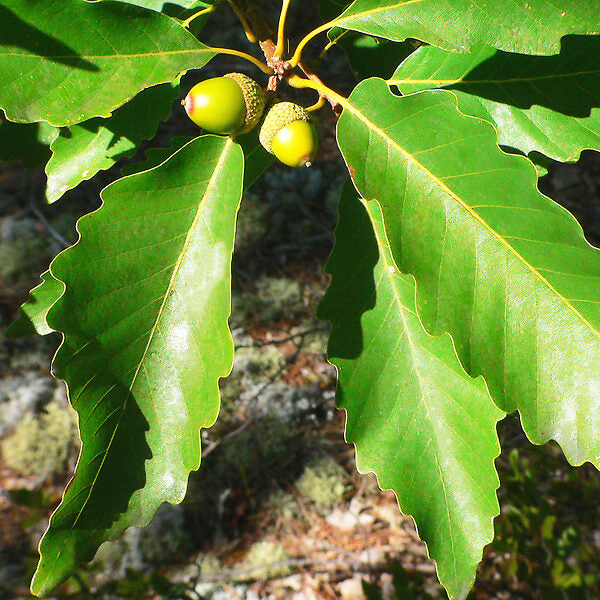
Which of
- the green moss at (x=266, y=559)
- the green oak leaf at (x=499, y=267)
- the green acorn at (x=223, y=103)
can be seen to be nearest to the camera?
the green oak leaf at (x=499, y=267)

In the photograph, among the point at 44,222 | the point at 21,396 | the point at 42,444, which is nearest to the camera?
the point at 42,444

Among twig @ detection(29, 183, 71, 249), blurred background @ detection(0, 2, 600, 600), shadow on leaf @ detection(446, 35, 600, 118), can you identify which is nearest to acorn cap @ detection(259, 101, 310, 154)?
shadow on leaf @ detection(446, 35, 600, 118)

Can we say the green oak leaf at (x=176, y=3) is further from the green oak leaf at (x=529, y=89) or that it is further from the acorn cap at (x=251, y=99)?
the green oak leaf at (x=529, y=89)

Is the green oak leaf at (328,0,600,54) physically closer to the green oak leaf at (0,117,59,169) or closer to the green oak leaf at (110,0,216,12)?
the green oak leaf at (110,0,216,12)

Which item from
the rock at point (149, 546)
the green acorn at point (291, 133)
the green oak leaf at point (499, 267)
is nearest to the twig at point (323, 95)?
the green acorn at point (291, 133)

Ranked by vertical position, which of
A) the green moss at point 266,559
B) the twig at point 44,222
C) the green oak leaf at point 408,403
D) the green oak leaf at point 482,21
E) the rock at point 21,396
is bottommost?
the green moss at point 266,559

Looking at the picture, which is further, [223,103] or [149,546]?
[149,546]

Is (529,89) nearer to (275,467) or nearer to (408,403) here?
(408,403)

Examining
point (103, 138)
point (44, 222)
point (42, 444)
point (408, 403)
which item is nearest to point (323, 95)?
point (103, 138)
